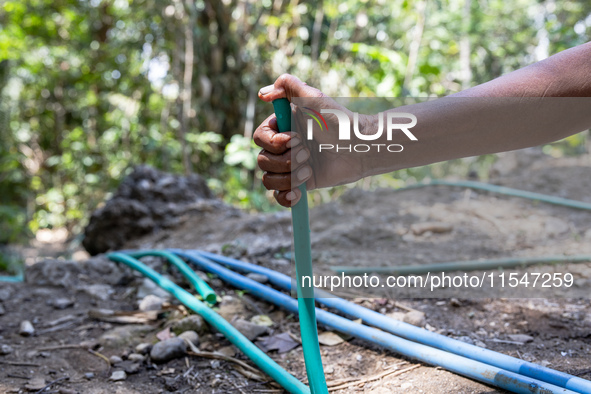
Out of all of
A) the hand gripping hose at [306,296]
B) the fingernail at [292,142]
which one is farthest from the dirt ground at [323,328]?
the fingernail at [292,142]

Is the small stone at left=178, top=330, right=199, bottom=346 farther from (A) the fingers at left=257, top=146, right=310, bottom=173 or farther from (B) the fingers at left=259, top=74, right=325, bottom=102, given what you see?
(B) the fingers at left=259, top=74, right=325, bottom=102

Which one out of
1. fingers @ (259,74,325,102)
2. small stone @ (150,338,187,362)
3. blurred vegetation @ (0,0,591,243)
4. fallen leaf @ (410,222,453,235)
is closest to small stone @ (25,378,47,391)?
small stone @ (150,338,187,362)

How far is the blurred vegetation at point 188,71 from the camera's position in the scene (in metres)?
4.08

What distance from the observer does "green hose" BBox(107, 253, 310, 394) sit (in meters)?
1.03

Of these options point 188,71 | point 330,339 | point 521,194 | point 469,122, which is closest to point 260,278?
point 330,339

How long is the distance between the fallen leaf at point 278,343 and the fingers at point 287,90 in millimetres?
786

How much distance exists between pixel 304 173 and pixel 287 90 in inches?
6.7

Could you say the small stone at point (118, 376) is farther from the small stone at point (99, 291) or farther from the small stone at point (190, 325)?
the small stone at point (99, 291)

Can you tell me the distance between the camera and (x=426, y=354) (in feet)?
3.49

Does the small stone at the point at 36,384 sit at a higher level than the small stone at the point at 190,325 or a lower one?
lower

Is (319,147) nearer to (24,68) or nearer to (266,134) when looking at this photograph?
(266,134)

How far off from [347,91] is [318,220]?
2.23m

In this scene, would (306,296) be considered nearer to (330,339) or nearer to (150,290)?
(330,339)

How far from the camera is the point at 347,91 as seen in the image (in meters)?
4.51
